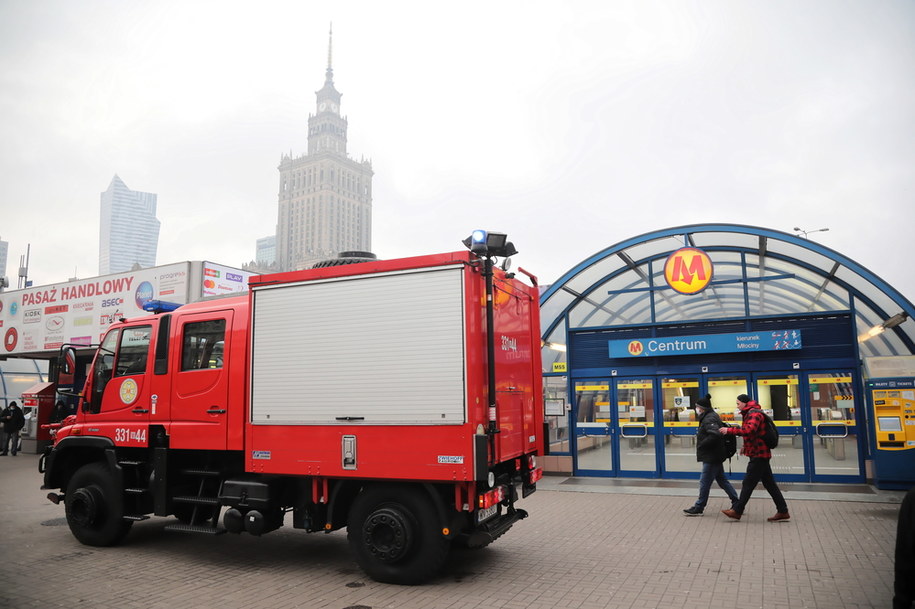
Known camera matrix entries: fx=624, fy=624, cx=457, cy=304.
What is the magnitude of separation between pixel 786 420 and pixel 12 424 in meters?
21.4

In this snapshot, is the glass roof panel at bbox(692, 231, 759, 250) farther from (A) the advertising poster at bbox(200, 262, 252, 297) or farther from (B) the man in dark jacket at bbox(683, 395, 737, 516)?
(A) the advertising poster at bbox(200, 262, 252, 297)

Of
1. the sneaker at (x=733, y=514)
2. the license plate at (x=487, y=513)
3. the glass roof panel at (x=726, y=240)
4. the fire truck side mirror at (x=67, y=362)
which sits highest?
the glass roof panel at (x=726, y=240)

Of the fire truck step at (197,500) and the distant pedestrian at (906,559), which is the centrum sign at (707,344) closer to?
the fire truck step at (197,500)

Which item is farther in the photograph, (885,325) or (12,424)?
(12,424)

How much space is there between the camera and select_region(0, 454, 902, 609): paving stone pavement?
557 cm

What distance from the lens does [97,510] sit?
7.56m

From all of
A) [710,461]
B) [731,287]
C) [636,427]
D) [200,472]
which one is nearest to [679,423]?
[636,427]

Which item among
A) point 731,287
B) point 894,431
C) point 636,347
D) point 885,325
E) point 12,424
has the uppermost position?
point 731,287

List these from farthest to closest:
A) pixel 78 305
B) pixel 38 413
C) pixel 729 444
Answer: pixel 78 305, pixel 38 413, pixel 729 444

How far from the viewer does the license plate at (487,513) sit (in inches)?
237

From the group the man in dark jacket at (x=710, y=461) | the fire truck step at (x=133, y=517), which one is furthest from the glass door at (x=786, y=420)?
the fire truck step at (x=133, y=517)

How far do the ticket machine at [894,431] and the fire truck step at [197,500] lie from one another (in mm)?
10759

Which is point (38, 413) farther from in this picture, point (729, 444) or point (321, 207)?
point (321, 207)

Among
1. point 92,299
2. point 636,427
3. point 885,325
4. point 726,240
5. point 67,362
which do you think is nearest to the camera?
point 67,362
